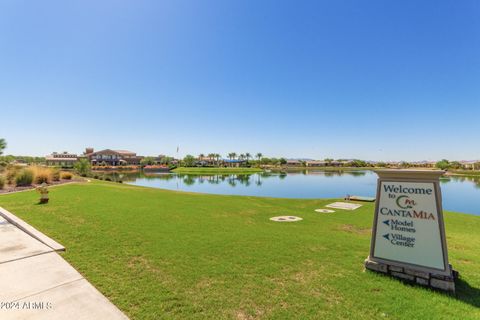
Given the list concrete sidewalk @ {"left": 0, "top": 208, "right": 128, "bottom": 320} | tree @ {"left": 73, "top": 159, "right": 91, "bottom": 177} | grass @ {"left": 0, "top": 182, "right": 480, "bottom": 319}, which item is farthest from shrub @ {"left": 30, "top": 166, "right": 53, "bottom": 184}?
tree @ {"left": 73, "top": 159, "right": 91, "bottom": 177}

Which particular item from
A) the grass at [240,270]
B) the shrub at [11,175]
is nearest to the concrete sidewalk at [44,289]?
the grass at [240,270]

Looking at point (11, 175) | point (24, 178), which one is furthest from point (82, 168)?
point (24, 178)

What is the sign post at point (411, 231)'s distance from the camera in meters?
3.62

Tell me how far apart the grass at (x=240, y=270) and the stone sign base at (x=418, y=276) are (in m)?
0.15

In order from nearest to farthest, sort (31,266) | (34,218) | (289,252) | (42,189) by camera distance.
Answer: (31,266) → (289,252) → (34,218) → (42,189)

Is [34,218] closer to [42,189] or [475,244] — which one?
[42,189]

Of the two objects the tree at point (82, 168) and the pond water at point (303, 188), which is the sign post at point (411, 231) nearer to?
the pond water at point (303, 188)

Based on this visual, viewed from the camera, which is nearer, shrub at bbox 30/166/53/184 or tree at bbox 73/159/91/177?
shrub at bbox 30/166/53/184

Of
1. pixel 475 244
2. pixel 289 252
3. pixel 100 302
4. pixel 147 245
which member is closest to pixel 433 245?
pixel 289 252

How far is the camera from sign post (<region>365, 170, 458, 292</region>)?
3.62 metres

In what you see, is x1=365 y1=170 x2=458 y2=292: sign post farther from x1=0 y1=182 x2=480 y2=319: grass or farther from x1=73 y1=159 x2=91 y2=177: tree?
x1=73 y1=159 x2=91 y2=177: tree

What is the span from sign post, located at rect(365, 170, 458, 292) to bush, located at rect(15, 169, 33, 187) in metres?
18.6

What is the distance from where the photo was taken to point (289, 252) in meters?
5.00

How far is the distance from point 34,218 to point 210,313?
714 cm
